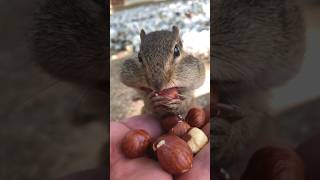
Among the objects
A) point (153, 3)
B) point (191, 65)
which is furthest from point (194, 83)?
point (153, 3)

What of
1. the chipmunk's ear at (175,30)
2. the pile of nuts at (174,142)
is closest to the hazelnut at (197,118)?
the pile of nuts at (174,142)

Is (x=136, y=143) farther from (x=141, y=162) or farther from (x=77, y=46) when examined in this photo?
(x=77, y=46)

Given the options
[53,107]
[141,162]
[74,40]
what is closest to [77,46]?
[74,40]

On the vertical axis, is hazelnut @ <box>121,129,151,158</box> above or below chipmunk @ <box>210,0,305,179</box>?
below

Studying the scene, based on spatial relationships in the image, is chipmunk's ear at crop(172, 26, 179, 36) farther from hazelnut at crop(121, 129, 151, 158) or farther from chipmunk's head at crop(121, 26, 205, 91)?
hazelnut at crop(121, 129, 151, 158)

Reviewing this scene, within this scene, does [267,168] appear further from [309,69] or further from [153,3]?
[153,3]

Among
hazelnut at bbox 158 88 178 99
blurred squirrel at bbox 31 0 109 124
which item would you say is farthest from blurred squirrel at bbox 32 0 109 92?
hazelnut at bbox 158 88 178 99

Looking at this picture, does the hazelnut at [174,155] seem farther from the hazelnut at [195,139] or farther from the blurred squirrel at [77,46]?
the blurred squirrel at [77,46]

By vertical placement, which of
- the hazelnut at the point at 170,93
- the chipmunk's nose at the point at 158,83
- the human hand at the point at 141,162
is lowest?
the human hand at the point at 141,162
